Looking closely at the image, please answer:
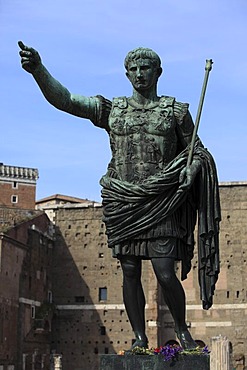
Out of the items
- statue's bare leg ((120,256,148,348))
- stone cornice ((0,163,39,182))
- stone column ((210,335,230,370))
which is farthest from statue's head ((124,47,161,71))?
stone cornice ((0,163,39,182))

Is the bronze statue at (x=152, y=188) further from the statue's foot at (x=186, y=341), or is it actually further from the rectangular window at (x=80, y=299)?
the rectangular window at (x=80, y=299)

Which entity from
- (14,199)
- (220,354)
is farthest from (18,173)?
(220,354)

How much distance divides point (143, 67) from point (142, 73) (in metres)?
0.04

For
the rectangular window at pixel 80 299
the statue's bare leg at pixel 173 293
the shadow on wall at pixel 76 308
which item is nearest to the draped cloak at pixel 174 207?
the statue's bare leg at pixel 173 293

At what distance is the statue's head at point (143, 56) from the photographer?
4871 millimetres

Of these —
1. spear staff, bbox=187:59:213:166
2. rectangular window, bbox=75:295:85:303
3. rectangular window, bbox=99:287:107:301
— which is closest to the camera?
spear staff, bbox=187:59:213:166

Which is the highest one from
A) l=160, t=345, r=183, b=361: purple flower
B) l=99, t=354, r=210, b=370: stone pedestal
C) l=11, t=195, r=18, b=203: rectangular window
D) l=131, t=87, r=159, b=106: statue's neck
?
l=11, t=195, r=18, b=203: rectangular window

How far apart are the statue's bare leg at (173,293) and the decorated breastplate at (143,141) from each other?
0.54 meters

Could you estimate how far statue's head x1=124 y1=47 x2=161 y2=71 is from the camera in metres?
4.87

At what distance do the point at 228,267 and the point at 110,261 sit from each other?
18.3 feet

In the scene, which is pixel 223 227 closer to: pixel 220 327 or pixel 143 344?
pixel 220 327

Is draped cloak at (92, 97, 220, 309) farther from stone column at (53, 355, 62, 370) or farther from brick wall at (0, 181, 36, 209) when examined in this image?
brick wall at (0, 181, 36, 209)

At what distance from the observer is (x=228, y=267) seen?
34.6m

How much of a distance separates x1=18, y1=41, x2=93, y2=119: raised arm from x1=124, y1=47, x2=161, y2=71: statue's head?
1.25 feet
